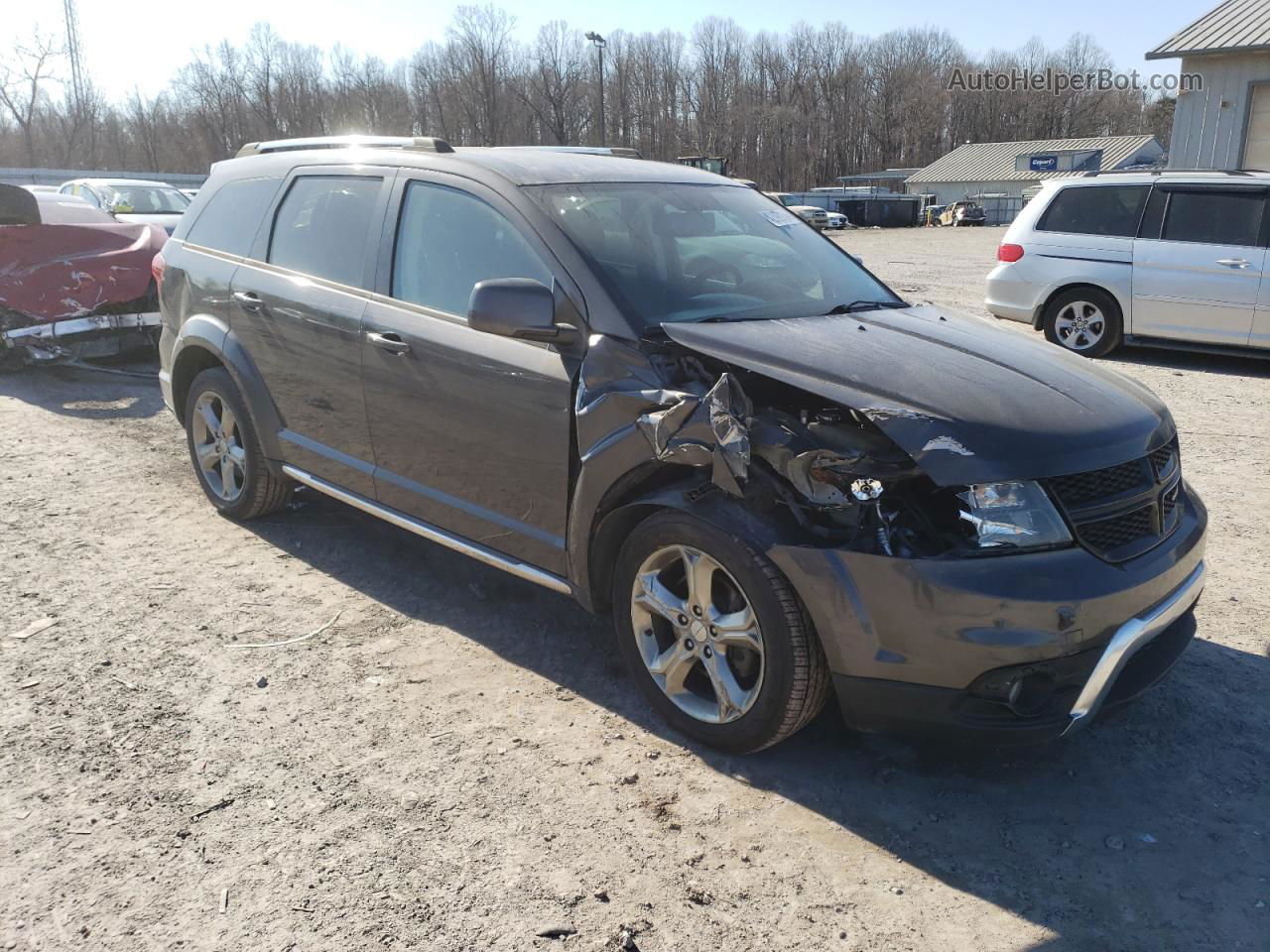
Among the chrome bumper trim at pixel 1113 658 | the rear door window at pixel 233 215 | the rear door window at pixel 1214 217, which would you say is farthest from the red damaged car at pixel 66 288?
the rear door window at pixel 1214 217

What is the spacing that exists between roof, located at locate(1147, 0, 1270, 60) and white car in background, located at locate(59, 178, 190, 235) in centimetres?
1737

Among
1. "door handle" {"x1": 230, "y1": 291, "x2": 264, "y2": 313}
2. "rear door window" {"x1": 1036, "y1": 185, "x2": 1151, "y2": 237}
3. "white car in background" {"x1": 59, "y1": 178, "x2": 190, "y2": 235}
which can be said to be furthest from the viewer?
"white car in background" {"x1": 59, "y1": 178, "x2": 190, "y2": 235}

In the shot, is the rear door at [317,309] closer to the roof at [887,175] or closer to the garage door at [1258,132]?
the garage door at [1258,132]

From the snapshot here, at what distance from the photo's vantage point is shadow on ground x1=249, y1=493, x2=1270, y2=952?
2467 mm

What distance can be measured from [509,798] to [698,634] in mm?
748

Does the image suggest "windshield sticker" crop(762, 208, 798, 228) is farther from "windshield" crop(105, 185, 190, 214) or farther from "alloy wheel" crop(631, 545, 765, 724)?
"windshield" crop(105, 185, 190, 214)

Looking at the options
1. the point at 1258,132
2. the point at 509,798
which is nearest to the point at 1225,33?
the point at 1258,132

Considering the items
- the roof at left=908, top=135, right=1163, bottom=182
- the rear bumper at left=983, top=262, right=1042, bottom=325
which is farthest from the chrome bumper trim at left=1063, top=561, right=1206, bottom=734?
the roof at left=908, top=135, right=1163, bottom=182

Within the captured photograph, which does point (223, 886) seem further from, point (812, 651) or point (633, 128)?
point (633, 128)

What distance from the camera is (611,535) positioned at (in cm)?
321

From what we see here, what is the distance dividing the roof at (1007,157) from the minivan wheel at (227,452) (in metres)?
91.8

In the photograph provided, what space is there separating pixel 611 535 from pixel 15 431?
5883 mm

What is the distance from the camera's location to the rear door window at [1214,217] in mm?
9070

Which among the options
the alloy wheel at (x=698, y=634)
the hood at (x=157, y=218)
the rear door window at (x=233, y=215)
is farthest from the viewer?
the hood at (x=157, y=218)
